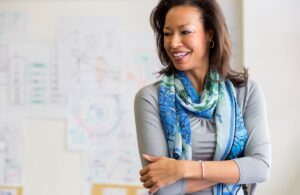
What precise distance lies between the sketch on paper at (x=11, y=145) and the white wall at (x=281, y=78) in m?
1.62

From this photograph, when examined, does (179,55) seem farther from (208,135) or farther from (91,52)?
(91,52)

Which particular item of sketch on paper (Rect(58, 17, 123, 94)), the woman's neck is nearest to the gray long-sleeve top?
the woman's neck

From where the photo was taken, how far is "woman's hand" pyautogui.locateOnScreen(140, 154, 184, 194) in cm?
138

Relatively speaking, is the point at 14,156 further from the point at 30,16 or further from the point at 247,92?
the point at 247,92

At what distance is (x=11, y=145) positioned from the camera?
2975 millimetres

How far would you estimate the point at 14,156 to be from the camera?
2977 mm

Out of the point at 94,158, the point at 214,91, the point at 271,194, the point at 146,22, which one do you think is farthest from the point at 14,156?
the point at 214,91

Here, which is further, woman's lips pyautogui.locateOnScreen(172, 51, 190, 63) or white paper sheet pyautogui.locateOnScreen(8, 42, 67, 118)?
white paper sheet pyautogui.locateOnScreen(8, 42, 67, 118)

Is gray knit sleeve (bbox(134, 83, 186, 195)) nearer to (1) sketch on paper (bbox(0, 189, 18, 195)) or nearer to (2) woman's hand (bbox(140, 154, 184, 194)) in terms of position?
(2) woman's hand (bbox(140, 154, 184, 194))

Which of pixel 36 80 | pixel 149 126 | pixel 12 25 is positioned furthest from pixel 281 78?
pixel 12 25

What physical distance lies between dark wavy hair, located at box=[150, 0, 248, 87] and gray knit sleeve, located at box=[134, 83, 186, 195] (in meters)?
0.16

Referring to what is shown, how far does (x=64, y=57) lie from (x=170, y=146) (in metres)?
1.63

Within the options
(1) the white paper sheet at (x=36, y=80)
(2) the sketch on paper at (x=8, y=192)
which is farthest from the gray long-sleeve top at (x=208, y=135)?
(2) the sketch on paper at (x=8, y=192)

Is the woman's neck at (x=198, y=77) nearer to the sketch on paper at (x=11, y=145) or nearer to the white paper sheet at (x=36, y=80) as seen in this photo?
the white paper sheet at (x=36, y=80)
